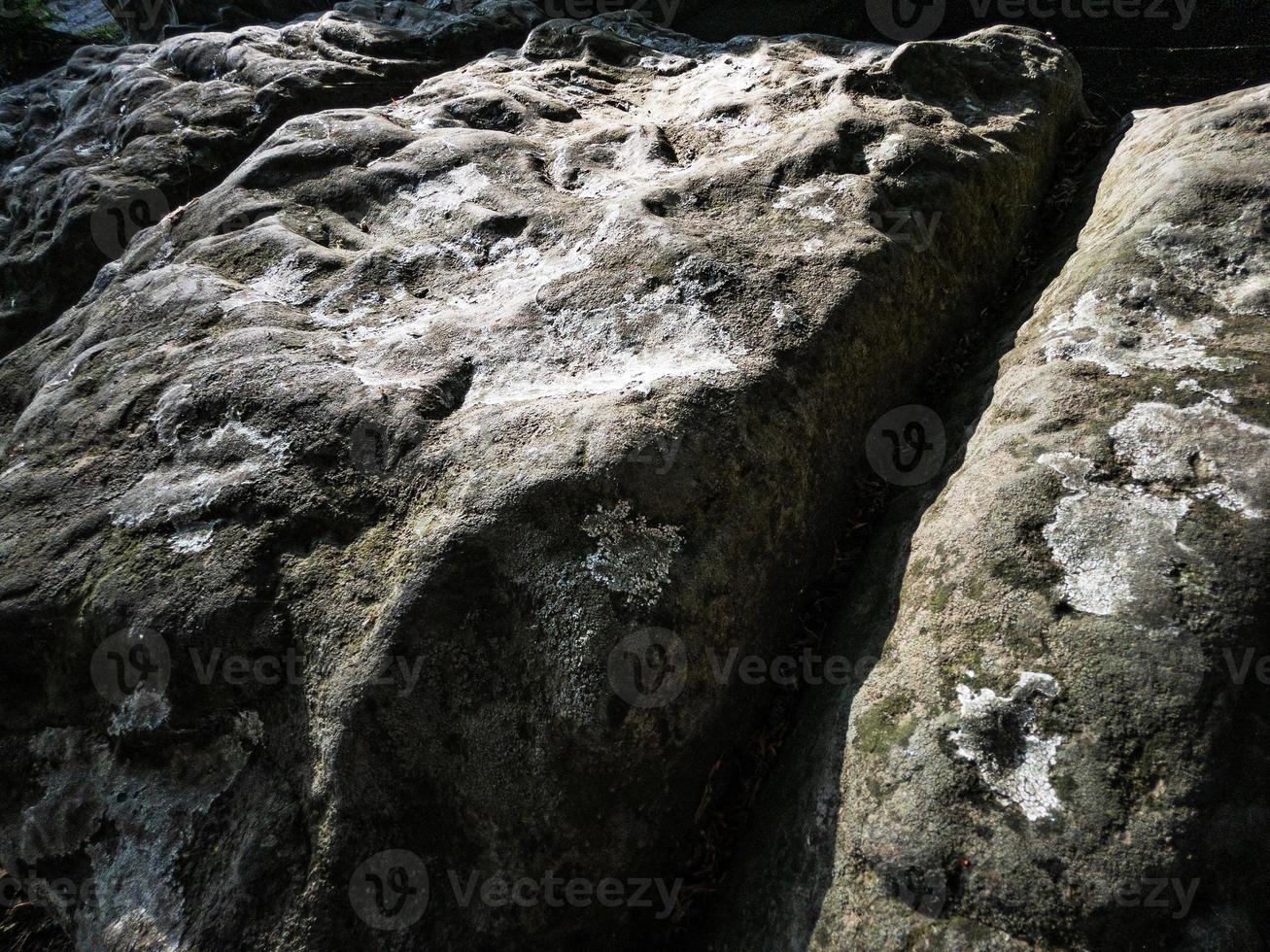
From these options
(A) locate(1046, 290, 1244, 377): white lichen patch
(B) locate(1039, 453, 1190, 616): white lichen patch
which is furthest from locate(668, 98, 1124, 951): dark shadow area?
(B) locate(1039, 453, 1190, 616): white lichen patch

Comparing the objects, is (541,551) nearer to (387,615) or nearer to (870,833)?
(387,615)

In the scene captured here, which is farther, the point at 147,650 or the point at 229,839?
the point at 147,650

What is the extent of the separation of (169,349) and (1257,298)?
5.11 meters

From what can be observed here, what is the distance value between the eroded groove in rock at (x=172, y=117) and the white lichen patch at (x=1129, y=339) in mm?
7321

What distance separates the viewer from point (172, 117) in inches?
307

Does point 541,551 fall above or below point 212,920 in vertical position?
above

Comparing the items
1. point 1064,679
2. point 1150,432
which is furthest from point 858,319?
point 1064,679

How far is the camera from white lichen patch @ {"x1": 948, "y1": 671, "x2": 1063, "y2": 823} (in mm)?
2260

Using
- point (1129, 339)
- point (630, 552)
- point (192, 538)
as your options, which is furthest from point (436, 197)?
point (1129, 339)

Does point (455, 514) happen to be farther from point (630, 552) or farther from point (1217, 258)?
point (1217, 258)

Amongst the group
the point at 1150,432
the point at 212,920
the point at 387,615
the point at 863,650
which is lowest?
the point at 212,920

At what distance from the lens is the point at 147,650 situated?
2.87 meters

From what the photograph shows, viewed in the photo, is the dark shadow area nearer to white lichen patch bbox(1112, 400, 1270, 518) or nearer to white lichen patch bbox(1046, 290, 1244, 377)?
white lichen patch bbox(1046, 290, 1244, 377)

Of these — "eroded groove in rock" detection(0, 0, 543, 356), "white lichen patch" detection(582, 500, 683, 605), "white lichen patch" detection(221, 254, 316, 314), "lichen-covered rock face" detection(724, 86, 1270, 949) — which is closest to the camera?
"lichen-covered rock face" detection(724, 86, 1270, 949)
